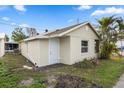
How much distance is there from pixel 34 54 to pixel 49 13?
22.7ft

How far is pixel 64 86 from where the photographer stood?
7.26 m

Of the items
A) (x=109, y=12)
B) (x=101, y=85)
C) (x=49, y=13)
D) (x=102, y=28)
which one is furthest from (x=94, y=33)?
(x=101, y=85)

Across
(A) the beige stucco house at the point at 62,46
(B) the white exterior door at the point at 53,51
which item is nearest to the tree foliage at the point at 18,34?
(A) the beige stucco house at the point at 62,46

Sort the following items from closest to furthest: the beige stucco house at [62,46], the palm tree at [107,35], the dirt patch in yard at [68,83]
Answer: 1. the dirt patch in yard at [68,83]
2. the beige stucco house at [62,46]
3. the palm tree at [107,35]

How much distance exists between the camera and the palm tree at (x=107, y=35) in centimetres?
1819

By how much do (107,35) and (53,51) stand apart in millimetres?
7604

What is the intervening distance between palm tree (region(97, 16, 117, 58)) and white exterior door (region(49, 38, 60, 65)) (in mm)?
6042

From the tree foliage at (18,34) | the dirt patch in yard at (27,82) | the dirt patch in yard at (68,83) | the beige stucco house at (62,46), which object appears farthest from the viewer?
the tree foliage at (18,34)

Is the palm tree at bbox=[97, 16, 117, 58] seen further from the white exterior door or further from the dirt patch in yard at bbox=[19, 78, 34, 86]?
the dirt patch in yard at bbox=[19, 78, 34, 86]

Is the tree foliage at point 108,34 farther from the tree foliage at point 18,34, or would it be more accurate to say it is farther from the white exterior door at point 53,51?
the tree foliage at point 18,34

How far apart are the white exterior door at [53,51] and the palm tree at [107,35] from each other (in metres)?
6.04

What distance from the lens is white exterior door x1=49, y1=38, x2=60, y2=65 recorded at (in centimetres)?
1404

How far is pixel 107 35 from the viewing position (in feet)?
62.0

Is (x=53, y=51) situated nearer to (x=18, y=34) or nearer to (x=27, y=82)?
(x=27, y=82)
